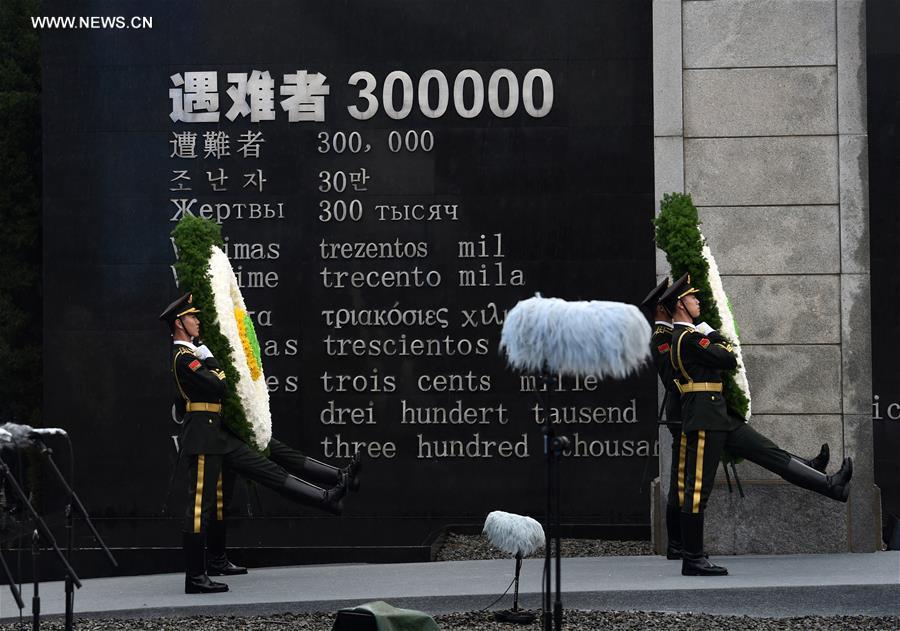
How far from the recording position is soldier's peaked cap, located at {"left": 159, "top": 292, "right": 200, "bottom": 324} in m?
10.3

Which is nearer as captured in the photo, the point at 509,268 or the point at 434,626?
the point at 434,626

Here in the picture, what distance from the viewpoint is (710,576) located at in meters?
10.1

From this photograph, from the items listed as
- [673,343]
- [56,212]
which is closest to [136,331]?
[56,212]

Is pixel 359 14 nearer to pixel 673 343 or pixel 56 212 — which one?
pixel 56 212

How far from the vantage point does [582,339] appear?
7.78 m

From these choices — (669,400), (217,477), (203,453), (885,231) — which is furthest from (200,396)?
(885,231)

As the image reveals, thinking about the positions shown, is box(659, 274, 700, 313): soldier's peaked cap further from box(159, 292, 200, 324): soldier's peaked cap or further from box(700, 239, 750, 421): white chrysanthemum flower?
box(159, 292, 200, 324): soldier's peaked cap

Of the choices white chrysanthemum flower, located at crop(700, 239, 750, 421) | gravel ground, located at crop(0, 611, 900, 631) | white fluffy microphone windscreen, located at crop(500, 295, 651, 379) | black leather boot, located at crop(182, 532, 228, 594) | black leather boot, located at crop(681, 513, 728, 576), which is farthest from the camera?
white chrysanthemum flower, located at crop(700, 239, 750, 421)

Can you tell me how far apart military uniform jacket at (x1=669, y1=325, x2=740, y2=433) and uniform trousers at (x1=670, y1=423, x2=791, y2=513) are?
75mm

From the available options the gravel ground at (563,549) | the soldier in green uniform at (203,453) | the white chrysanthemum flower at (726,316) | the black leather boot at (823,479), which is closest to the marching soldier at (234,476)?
the soldier in green uniform at (203,453)

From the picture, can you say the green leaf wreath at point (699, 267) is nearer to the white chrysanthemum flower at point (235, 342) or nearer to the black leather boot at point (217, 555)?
the white chrysanthemum flower at point (235, 342)

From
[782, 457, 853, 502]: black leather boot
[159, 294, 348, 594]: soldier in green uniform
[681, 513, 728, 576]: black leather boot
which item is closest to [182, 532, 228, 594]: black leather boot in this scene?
[159, 294, 348, 594]: soldier in green uniform

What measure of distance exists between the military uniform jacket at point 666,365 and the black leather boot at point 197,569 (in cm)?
359

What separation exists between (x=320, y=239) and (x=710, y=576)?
4.33 meters
